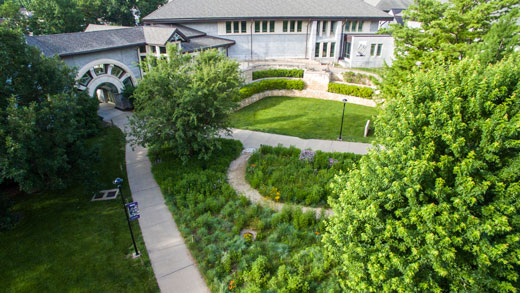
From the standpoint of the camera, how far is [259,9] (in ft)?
122

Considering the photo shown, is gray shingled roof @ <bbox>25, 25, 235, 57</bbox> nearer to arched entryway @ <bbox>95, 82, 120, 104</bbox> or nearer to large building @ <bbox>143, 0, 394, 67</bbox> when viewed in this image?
arched entryway @ <bbox>95, 82, 120, 104</bbox>

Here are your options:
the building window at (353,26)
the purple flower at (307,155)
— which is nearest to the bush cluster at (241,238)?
the purple flower at (307,155)

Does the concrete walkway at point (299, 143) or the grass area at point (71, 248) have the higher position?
the concrete walkway at point (299, 143)

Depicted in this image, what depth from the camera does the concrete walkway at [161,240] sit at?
31.9ft

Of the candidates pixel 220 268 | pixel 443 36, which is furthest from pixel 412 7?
pixel 220 268

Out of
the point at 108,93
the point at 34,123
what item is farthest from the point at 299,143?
the point at 108,93

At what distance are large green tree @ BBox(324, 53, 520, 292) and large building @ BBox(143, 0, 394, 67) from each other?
1177 inches

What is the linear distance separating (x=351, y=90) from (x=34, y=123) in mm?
25745

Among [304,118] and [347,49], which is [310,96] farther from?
[347,49]

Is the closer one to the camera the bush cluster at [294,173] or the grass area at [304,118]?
the bush cluster at [294,173]

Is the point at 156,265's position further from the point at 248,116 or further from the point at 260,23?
the point at 260,23

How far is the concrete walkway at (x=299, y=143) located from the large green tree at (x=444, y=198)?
1095 centimetres

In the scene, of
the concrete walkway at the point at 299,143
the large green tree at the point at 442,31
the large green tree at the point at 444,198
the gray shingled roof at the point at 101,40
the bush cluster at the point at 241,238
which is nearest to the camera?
the large green tree at the point at 444,198

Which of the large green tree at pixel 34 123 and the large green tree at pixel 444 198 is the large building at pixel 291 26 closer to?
the large green tree at pixel 34 123
